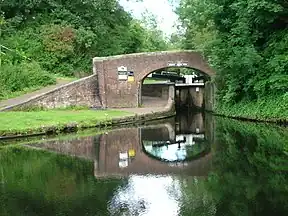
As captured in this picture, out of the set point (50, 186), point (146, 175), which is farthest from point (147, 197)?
point (50, 186)

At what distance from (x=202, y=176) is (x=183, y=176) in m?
0.49

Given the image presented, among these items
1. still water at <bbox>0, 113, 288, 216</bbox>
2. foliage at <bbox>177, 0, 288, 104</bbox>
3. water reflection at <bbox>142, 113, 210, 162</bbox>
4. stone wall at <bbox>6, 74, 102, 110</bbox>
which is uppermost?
foliage at <bbox>177, 0, 288, 104</bbox>

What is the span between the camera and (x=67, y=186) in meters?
10.7

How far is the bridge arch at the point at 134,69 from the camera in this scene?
29906 millimetres

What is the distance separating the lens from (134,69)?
99.1 feet

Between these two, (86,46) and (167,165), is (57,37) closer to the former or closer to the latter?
(86,46)

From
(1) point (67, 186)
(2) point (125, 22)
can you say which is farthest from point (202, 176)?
(2) point (125, 22)

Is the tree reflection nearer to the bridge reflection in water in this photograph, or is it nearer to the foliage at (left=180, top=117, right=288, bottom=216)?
the bridge reflection in water

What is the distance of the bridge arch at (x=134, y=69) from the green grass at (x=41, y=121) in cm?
690

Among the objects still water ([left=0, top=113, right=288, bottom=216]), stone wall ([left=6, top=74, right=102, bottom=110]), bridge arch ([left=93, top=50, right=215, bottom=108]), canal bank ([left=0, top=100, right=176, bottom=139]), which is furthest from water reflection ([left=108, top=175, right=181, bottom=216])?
bridge arch ([left=93, top=50, right=215, bottom=108])

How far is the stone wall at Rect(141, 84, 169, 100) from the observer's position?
117 feet

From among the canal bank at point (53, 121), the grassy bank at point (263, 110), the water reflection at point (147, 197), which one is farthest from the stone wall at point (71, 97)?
the water reflection at point (147, 197)

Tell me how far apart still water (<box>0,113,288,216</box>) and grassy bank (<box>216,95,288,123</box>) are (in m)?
2.90

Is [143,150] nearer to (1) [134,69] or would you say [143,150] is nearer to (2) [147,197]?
(2) [147,197]
